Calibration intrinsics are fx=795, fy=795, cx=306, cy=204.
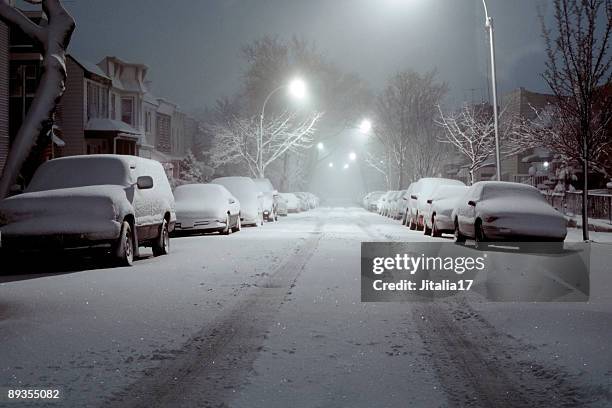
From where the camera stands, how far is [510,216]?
17391mm

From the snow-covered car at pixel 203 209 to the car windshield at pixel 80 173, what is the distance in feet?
26.4

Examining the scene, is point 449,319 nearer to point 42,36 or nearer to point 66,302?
point 66,302

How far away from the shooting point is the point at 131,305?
941cm

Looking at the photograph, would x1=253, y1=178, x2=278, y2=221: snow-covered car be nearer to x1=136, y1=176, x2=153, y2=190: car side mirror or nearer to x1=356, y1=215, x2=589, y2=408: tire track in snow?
x1=136, y1=176, x2=153, y2=190: car side mirror

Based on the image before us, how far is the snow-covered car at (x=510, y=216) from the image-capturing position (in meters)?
→ 17.3

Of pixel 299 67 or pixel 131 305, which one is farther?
pixel 299 67

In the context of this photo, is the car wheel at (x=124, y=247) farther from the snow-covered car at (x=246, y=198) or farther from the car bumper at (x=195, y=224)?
the snow-covered car at (x=246, y=198)

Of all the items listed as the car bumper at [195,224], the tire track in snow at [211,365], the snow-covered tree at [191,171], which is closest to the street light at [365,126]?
the snow-covered tree at [191,171]

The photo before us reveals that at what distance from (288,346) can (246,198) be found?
2322 cm

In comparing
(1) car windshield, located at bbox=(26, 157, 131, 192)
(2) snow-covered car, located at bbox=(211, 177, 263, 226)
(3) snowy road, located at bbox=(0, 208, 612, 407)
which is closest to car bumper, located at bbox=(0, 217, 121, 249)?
(3) snowy road, located at bbox=(0, 208, 612, 407)

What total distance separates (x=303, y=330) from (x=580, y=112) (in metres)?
16.0

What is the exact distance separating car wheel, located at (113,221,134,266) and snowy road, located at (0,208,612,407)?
1394 millimetres

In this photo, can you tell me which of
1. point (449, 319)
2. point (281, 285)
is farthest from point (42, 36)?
point (449, 319)

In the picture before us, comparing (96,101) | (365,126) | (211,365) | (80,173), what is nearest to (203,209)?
(80,173)
